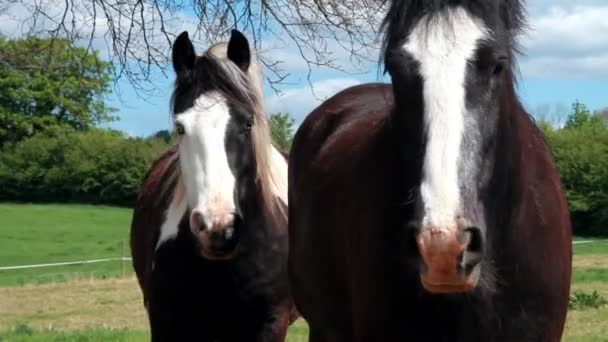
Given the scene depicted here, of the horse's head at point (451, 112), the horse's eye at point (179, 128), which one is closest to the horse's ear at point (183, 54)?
the horse's eye at point (179, 128)

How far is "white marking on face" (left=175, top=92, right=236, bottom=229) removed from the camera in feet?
15.9

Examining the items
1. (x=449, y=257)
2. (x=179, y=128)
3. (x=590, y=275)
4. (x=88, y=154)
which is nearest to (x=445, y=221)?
(x=449, y=257)

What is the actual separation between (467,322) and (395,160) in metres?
0.61

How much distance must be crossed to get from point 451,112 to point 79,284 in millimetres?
17247

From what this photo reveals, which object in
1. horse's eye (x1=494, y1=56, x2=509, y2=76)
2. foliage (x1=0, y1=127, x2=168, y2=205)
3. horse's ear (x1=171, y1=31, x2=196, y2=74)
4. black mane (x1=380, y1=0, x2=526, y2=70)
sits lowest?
horse's eye (x1=494, y1=56, x2=509, y2=76)

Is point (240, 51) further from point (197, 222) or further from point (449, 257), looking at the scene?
point (449, 257)

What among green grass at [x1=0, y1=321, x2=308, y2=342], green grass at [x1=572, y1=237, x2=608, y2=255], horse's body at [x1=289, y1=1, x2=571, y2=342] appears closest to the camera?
horse's body at [x1=289, y1=1, x2=571, y2=342]

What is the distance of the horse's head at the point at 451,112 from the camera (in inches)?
104

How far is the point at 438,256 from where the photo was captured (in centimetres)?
261

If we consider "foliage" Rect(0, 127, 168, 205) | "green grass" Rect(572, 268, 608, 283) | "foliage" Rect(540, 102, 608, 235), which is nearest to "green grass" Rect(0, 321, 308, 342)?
"green grass" Rect(572, 268, 608, 283)

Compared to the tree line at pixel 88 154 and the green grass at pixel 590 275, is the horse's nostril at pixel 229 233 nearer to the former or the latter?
the tree line at pixel 88 154

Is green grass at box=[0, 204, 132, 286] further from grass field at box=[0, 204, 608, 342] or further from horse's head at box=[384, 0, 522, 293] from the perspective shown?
horse's head at box=[384, 0, 522, 293]

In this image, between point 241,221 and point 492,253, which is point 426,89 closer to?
point 492,253

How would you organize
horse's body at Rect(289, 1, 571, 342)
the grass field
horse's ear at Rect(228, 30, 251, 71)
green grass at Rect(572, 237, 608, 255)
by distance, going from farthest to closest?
1. green grass at Rect(572, 237, 608, 255)
2. the grass field
3. horse's ear at Rect(228, 30, 251, 71)
4. horse's body at Rect(289, 1, 571, 342)
